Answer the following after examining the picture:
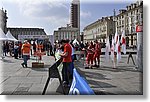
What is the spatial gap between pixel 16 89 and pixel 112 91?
2286mm

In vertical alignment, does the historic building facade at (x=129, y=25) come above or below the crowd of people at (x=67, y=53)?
above

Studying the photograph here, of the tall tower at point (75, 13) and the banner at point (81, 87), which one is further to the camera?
the tall tower at point (75, 13)

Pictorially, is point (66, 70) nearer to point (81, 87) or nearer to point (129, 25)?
point (81, 87)

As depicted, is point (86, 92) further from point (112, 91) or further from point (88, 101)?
point (112, 91)

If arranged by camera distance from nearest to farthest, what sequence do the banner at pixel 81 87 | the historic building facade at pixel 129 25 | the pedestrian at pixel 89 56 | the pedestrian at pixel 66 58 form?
1. the banner at pixel 81 87
2. the pedestrian at pixel 66 58
3. the historic building facade at pixel 129 25
4. the pedestrian at pixel 89 56

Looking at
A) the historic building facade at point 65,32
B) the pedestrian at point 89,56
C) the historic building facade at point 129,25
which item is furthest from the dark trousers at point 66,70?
the pedestrian at point 89,56

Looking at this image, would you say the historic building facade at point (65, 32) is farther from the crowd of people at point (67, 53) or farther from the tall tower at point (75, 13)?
the tall tower at point (75, 13)

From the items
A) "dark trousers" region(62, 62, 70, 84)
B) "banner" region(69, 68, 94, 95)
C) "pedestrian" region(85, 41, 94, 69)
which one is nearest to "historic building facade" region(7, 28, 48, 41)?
"dark trousers" region(62, 62, 70, 84)

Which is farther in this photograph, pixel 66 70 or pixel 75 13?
pixel 66 70

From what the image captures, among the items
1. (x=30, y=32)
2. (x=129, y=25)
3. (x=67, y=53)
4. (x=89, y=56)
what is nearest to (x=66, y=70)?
(x=67, y=53)

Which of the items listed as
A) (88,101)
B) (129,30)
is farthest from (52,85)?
(129,30)

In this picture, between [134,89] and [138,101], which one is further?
[134,89]

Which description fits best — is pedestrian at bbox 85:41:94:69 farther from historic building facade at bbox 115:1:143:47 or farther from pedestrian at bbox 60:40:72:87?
pedestrian at bbox 60:40:72:87

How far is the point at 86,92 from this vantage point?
3.79 m
